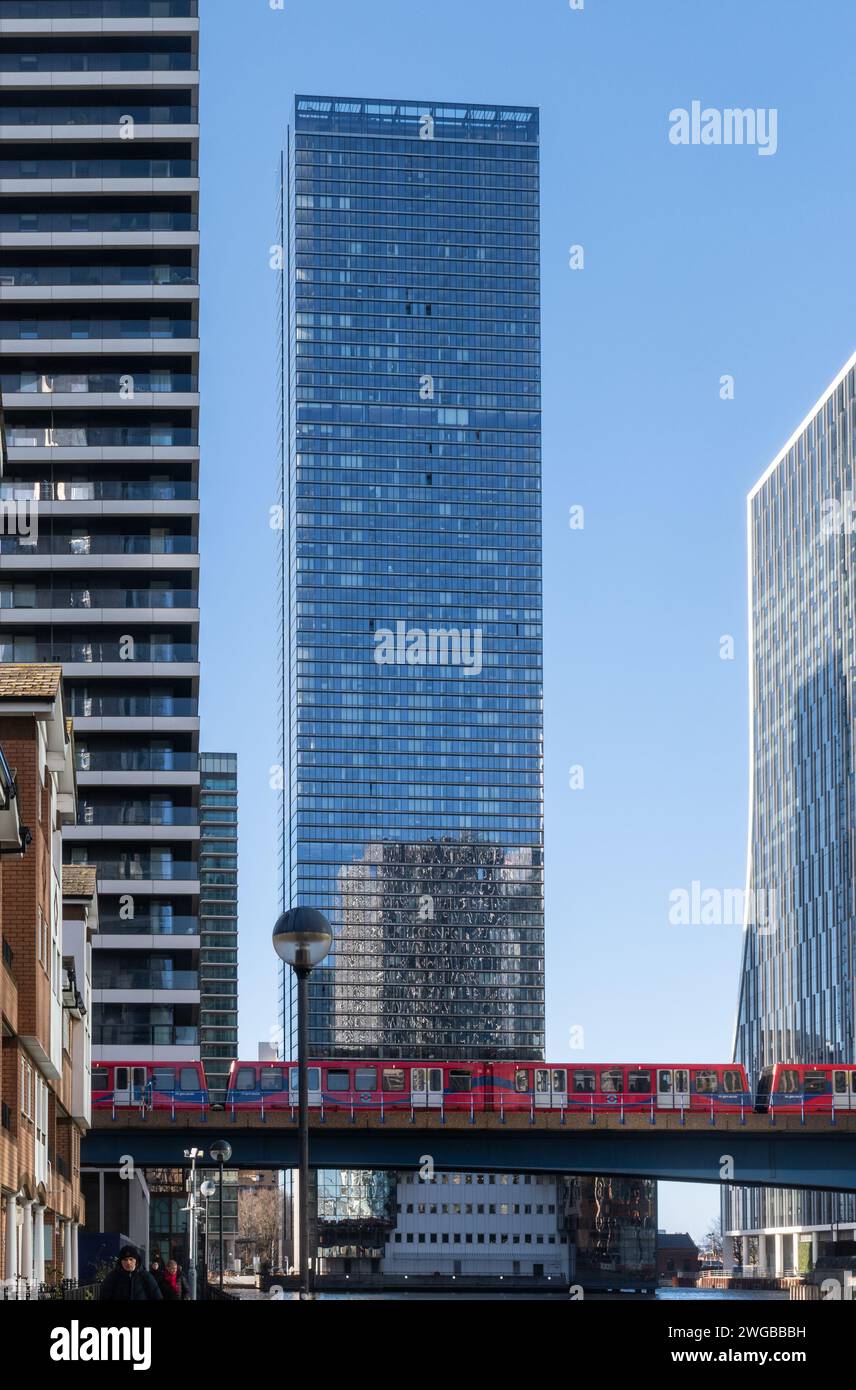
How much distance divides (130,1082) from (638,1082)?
21.2 metres

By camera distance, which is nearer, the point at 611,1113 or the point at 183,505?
the point at 611,1113

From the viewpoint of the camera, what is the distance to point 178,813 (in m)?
91.7

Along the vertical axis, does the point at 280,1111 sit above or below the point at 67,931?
below

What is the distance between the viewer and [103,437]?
95438 mm

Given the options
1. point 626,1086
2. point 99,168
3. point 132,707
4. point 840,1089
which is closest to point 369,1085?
point 626,1086

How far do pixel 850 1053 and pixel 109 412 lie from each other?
8621 centimetres

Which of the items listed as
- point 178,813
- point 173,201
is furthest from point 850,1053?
point 173,201

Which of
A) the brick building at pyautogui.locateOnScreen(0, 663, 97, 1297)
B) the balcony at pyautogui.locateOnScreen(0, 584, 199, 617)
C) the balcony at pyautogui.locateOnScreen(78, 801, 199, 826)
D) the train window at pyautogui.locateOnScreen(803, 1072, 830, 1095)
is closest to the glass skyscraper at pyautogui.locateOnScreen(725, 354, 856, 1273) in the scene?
the train window at pyautogui.locateOnScreen(803, 1072, 830, 1095)

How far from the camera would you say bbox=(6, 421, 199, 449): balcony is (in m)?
95.1

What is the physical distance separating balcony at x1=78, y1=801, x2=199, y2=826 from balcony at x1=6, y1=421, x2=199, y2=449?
1733 centimetres

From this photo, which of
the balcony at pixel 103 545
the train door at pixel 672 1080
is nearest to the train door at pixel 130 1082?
the train door at pixel 672 1080

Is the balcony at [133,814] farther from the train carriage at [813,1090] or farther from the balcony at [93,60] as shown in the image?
the balcony at [93,60]

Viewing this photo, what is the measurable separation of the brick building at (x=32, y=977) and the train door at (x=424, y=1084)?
2576 centimetres
